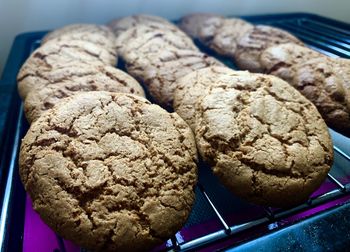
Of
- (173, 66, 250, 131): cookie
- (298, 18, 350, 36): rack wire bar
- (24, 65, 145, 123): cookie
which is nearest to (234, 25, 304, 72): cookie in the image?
(173, 66, 250, 131): cookie

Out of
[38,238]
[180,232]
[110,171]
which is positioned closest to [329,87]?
[180,232]

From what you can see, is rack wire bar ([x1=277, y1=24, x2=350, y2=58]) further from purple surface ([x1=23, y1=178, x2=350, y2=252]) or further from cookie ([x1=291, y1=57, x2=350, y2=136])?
purple surface ([x1=23, y1=178, x2=350, y2=252])

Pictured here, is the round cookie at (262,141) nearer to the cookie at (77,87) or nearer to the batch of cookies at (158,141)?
the batch of cookies at (158,141)

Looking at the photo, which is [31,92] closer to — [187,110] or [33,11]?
[187,110]

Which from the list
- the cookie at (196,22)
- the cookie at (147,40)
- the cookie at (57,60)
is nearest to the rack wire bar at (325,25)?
the cookie at (196,22)

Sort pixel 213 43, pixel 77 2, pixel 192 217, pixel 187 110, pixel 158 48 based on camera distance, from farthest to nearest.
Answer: pixel 77 2 < pixel 213 43 < pixel 158 48 < pixel 187 110 < pixel 192 217

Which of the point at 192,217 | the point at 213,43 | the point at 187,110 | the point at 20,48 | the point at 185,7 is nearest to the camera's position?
the point at 192,217

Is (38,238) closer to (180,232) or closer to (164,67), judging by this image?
(180,232)

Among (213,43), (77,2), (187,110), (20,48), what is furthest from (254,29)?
(20,48)
